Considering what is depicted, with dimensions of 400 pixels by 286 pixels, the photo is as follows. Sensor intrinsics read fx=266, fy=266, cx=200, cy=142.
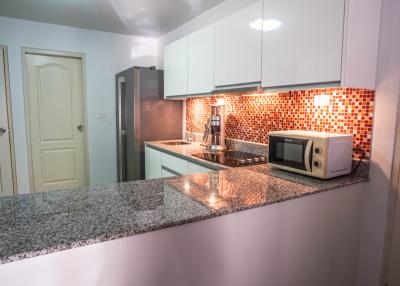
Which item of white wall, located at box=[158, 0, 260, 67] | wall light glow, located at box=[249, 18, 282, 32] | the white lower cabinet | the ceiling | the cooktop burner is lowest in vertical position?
the white lower cabinet

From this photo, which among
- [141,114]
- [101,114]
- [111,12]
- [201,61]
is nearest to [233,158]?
[201,61]

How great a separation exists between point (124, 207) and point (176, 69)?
2102 millimetres

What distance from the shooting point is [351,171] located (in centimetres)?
151

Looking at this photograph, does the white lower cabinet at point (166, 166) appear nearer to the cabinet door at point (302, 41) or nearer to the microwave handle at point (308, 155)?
the microwave handle at point (308, 155)

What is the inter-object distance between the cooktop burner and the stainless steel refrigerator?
1.01m

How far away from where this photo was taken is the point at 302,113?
6.04 ft

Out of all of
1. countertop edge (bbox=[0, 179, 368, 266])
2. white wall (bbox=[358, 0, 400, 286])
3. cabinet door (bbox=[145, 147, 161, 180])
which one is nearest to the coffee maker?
cabinet door (bbox=[145, 147, 161, 180])

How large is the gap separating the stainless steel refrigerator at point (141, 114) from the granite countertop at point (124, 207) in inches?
70.0

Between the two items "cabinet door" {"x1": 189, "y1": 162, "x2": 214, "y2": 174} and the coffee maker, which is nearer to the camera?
"cabinet door" {"x1": 189, "y1": 162, "x2": 214, "y2": 174}

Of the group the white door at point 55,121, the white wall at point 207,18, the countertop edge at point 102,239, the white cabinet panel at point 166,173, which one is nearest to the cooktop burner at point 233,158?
the white cabinet panel at point 166,173

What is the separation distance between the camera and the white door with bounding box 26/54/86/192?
325cm

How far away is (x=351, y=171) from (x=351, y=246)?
1.38ft

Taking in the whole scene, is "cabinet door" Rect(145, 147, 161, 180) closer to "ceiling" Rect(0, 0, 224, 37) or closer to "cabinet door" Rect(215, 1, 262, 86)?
"cabinet door" Rect(215, 1, 262, 86)

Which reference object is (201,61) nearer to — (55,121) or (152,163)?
(152,163)
